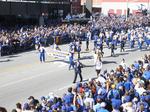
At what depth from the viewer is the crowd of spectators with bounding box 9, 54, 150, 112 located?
1577cm

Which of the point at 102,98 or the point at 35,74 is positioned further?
the point at 35,74

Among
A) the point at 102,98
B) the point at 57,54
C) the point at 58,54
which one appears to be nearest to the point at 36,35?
the point at 57,54

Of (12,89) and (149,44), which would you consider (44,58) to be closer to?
(12,89)

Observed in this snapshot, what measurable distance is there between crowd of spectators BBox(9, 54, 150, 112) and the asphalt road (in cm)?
419

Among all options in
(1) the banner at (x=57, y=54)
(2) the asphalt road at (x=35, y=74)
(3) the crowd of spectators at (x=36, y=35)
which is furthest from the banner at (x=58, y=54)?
(3) the crowd of spectators at (x=36, y=35)

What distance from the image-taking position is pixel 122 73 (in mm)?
21984

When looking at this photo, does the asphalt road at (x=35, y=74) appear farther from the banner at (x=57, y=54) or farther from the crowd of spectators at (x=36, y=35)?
the crowd of spectators at (x=36, y=35)

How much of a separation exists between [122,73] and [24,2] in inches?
1180

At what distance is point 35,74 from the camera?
2878cm

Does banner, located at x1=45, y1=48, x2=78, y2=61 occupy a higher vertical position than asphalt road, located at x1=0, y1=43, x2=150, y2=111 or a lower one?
higher

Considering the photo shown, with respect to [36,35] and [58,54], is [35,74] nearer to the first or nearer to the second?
[58,54]

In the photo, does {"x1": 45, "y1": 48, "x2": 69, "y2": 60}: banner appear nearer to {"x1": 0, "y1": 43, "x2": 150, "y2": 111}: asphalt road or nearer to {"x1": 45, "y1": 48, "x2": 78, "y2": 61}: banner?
{"x1": 45, "y1": 48, "x2": 78, "y2": 61}: banner

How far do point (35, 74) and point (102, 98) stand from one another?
1218 cm

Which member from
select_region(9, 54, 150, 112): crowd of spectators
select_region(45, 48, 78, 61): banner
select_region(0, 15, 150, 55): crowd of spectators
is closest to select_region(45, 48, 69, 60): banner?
select_region(45, 48, 78, 61): banner
